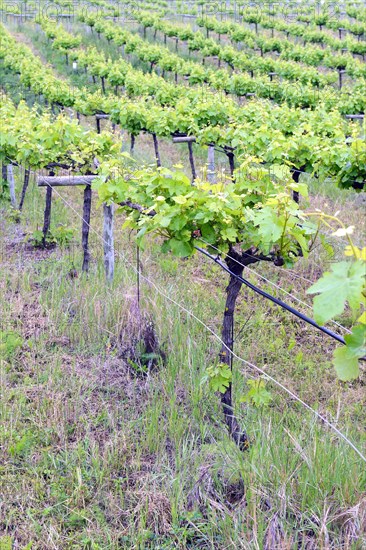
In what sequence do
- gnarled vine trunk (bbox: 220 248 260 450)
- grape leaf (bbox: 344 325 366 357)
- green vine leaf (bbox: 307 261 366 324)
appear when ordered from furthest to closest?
gnarled vine trunk (bbox: 220 248 260 450) → grape leaf (bbox: 344 325 366 357) → green vine leaf (bbox: 307 261 366 324)

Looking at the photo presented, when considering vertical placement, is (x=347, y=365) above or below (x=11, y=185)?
above

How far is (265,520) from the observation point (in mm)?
3062

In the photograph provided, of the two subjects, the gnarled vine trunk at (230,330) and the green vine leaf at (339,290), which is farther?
the gnarled vine trunk at (230,330)

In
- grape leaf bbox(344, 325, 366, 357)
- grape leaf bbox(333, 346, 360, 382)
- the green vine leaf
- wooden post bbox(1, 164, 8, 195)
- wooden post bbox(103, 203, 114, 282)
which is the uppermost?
the green vine leaf

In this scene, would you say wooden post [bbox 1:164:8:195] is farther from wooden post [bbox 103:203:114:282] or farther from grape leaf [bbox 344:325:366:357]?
A: grape leaf [bbox 344:325:366:357]

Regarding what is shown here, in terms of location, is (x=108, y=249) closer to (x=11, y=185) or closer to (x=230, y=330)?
(x=230, y=330)

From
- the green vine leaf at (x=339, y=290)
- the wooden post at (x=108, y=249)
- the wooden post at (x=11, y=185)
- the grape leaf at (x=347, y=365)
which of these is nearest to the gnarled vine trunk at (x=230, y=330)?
the grape leaf at (x=347, y=365)

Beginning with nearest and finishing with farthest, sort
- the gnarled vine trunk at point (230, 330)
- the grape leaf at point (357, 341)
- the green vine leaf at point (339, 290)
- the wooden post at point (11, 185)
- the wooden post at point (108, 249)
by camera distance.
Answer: the green vine leaf at point (339, 290) → the grape leaf at point (357, 341) → the gnarled vine trunk at point (230, 330) → the wooden post at point (108, 249) → the wooden post at point (11, 185)

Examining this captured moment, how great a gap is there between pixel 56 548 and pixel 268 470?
3.53 feet

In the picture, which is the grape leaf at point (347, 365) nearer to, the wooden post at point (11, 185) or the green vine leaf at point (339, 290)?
the green vine leaf at point (339, 290)

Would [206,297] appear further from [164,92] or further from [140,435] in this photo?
[164,92]

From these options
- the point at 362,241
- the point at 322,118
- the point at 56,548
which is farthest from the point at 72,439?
the point at 322,118

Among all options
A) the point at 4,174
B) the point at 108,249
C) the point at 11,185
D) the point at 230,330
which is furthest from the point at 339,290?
the point at 4,174

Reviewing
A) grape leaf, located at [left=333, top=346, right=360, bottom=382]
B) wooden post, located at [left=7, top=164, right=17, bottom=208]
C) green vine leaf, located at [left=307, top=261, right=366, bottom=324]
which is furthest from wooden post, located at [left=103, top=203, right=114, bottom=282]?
green vine leaf, located at [left=307, top=261, right=366, bottom=324]
